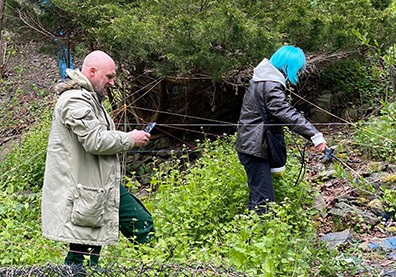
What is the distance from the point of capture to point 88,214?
3.17m

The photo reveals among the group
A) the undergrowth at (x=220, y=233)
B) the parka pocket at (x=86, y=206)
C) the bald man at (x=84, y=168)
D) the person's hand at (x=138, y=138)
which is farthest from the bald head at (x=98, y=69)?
the undergrowth at (x=220, y=233)

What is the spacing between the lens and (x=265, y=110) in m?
4.05

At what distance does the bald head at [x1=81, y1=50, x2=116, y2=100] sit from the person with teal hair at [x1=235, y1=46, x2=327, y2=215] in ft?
4.26

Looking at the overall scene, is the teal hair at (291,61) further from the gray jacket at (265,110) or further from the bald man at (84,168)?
the bald man at (84,168)

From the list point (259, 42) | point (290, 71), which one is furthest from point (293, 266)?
point (259, 42)

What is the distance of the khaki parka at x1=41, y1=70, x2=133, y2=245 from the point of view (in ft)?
10.4

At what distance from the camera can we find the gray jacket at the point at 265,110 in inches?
154

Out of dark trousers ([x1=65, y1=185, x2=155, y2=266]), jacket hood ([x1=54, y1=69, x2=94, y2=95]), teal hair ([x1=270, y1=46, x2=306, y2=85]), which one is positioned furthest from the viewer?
teal hair ([x1=270, y1=46, x2=306, y2=85])

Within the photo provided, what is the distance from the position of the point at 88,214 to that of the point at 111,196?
22 cm

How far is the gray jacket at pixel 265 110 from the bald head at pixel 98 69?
4.24ft

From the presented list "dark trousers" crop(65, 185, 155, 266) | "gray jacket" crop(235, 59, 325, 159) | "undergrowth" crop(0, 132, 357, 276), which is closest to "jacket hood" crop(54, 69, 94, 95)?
"dark trousers" crop(65, 185, 155, 266)

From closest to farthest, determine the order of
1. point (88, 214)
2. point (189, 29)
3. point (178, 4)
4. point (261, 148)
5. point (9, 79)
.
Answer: point (88, 214)
point (261, 148)
point (189, 29)
point (178, 4)
point (9, 79)

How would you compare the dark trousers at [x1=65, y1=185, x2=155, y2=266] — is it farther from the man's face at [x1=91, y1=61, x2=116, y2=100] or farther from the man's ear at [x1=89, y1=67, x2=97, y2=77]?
the man's ear at [x1=89, y1=67, x2=97, y2=77]

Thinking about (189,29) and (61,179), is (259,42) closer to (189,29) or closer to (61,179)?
(189,29)
